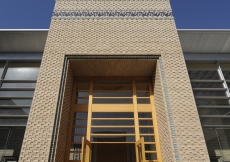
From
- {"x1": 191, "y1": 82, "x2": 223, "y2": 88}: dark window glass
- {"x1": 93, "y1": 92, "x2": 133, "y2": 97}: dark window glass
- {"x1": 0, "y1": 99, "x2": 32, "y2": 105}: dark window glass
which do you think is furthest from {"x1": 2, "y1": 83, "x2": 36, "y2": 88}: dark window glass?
{"x1": 191, "y1": 82, "x2": 223, "y2": 88}: dark window glass

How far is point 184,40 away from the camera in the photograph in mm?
7703

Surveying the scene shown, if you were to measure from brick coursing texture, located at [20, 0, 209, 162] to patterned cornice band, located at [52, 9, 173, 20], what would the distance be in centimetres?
12

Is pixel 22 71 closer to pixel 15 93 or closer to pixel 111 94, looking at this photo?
pixel 15 93

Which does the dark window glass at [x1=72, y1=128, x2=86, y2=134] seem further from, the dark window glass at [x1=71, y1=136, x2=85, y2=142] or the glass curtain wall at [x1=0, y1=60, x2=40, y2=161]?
the glass curtain wall at [x1=0, y1=60, x2=40, y2=161]

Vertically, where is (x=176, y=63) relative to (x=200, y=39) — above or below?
below

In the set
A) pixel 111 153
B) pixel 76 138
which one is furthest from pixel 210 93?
pixel 111 153

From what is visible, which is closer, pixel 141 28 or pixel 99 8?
pixel 141 28

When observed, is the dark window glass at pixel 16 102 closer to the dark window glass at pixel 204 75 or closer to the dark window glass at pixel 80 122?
the dark window glass at pixel 80 122

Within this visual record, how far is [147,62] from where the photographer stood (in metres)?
6.13

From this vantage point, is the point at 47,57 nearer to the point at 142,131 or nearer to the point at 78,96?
the point at 78,96

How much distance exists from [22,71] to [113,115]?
13.6ft

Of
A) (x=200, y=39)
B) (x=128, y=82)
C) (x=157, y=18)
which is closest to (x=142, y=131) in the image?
(x=128, y=82)

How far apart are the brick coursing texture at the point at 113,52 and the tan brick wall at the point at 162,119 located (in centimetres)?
21

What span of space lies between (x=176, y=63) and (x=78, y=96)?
3.46 metres
